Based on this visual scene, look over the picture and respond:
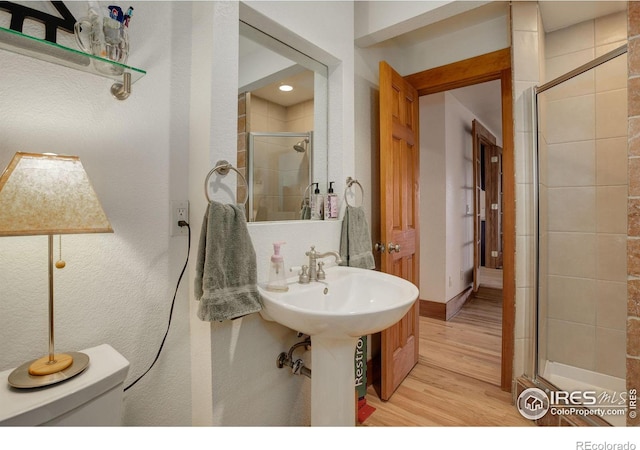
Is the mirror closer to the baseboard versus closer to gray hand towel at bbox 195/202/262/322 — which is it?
gray hand towel at bbox 195/202/262/322

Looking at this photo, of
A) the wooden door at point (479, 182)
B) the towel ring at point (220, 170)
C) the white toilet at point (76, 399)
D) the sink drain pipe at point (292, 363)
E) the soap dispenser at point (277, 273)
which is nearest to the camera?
the white toilet at point (76, 399)

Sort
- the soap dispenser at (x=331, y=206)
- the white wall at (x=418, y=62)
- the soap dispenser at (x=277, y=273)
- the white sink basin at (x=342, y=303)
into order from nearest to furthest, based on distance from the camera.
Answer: the white sink basin at (x=342, y=303) < the soap dispenser at (x=277, y=273) < the soap dispenser at (x=331, y=206) < the white wall at (x=418, y=62)

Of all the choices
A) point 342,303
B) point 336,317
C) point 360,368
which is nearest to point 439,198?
point 360,368

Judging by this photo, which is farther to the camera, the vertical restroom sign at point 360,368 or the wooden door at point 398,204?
the wooden door at point 398,204

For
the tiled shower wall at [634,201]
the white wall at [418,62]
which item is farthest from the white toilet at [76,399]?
the tiled shower wall at [634,201]

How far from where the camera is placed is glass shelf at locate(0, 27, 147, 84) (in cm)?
74

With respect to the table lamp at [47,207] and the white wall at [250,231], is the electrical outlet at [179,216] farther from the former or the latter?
the table lamp at [47,207]

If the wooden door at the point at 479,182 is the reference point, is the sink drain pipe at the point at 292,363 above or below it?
below

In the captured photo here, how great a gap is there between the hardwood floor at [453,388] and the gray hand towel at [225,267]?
42.5 inches

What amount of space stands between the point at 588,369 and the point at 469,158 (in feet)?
8.73

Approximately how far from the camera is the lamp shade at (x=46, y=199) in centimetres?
64

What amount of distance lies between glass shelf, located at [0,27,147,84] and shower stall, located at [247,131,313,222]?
0.55 m

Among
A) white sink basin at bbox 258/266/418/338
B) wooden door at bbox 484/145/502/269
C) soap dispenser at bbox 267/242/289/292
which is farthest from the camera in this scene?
wooden door at bbox 484/145/502/269

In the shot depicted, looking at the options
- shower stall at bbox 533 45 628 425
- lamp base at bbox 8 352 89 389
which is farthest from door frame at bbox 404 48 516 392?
lamp base at bbox 8 352 89 389
